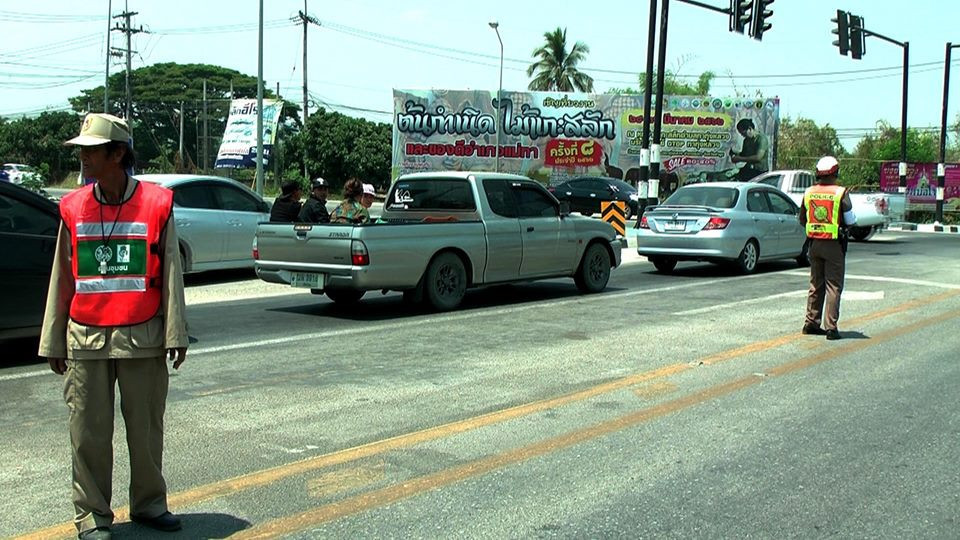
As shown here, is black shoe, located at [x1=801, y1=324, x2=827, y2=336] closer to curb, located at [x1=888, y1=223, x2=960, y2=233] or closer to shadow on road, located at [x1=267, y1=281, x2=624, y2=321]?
shadow on road, located at [x1=267, y1=281, x2=624, y2=321]

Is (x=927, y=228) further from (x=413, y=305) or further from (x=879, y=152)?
(x=413, y=305)

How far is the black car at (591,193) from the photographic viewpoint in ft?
117

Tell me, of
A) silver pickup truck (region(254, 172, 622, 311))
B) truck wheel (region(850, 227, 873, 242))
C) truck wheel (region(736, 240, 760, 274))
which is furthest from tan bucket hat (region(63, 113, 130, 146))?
truck wheel (region(850, 227, 873, 242))

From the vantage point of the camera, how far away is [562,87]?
Answer: 6981cm

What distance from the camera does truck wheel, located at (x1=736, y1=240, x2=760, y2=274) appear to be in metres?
15.9

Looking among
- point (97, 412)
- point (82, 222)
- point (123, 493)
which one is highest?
point (82, 222)

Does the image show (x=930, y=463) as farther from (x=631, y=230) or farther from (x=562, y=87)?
(x=562, y=87)

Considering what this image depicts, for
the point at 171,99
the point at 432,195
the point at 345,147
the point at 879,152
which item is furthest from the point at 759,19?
the point at 171,99

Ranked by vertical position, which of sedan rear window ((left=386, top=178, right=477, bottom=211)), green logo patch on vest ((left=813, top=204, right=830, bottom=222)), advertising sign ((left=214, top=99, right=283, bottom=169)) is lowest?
green logo patch on vest ((left=813, top=204, right=830, bottom=222))

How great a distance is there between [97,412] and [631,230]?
24351mm

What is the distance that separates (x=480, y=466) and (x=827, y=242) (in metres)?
5.70

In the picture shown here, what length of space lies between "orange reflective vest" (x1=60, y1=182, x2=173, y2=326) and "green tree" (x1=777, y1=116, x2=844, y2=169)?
7212cm

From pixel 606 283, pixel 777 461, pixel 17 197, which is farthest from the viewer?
pixel 606 283

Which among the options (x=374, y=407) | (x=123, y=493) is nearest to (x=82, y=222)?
(x=123, y=493)
